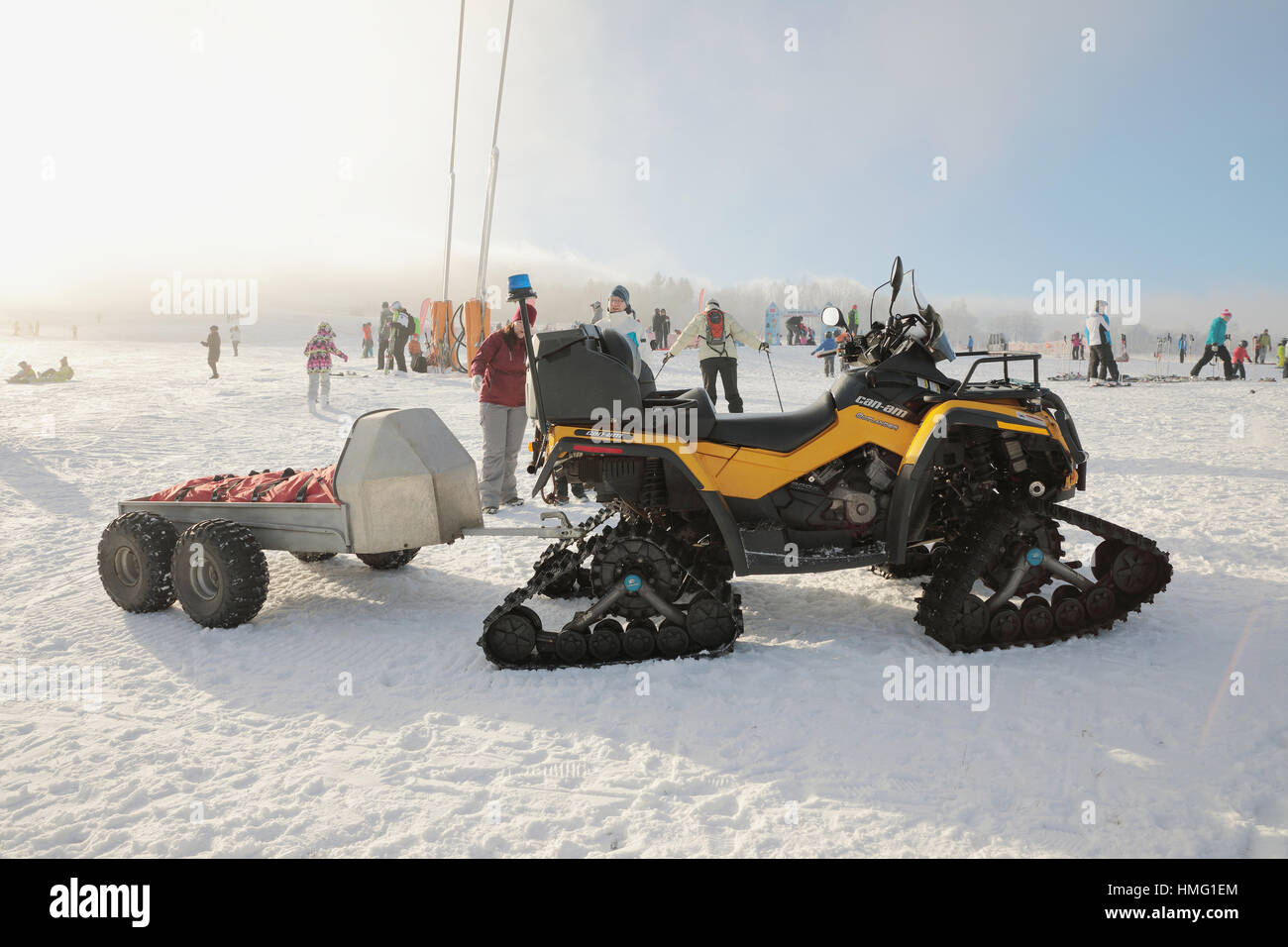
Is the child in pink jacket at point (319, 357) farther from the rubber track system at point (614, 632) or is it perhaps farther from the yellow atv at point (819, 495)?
the rubber track system at point (614, 632)

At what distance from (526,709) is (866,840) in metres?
1.71

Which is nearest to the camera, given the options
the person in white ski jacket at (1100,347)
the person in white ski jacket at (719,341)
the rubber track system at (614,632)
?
the rubber track system at (614,632)

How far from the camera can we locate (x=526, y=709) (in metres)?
3.87

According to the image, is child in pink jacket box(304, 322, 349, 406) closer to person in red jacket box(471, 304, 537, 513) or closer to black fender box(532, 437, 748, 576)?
person in red jacket box(471, 304, 537, 513)

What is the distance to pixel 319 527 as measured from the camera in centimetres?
498

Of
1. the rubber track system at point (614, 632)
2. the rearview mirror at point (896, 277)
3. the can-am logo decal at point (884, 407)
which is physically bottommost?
the rubber track system at point (614, 632)

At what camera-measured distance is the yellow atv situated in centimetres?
440

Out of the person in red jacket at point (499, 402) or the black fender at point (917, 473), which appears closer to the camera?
the black fender at point (917, 473)

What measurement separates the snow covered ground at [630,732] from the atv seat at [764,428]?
1133 millimetres

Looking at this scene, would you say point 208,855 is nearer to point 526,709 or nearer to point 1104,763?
point 526,709

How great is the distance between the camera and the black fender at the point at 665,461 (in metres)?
4.47

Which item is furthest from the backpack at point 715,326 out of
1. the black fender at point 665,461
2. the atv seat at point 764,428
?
the black fender at point 665,461

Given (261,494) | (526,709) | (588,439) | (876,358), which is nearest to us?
(526,709)

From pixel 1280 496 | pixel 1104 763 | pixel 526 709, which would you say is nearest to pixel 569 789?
pixel 526 709
